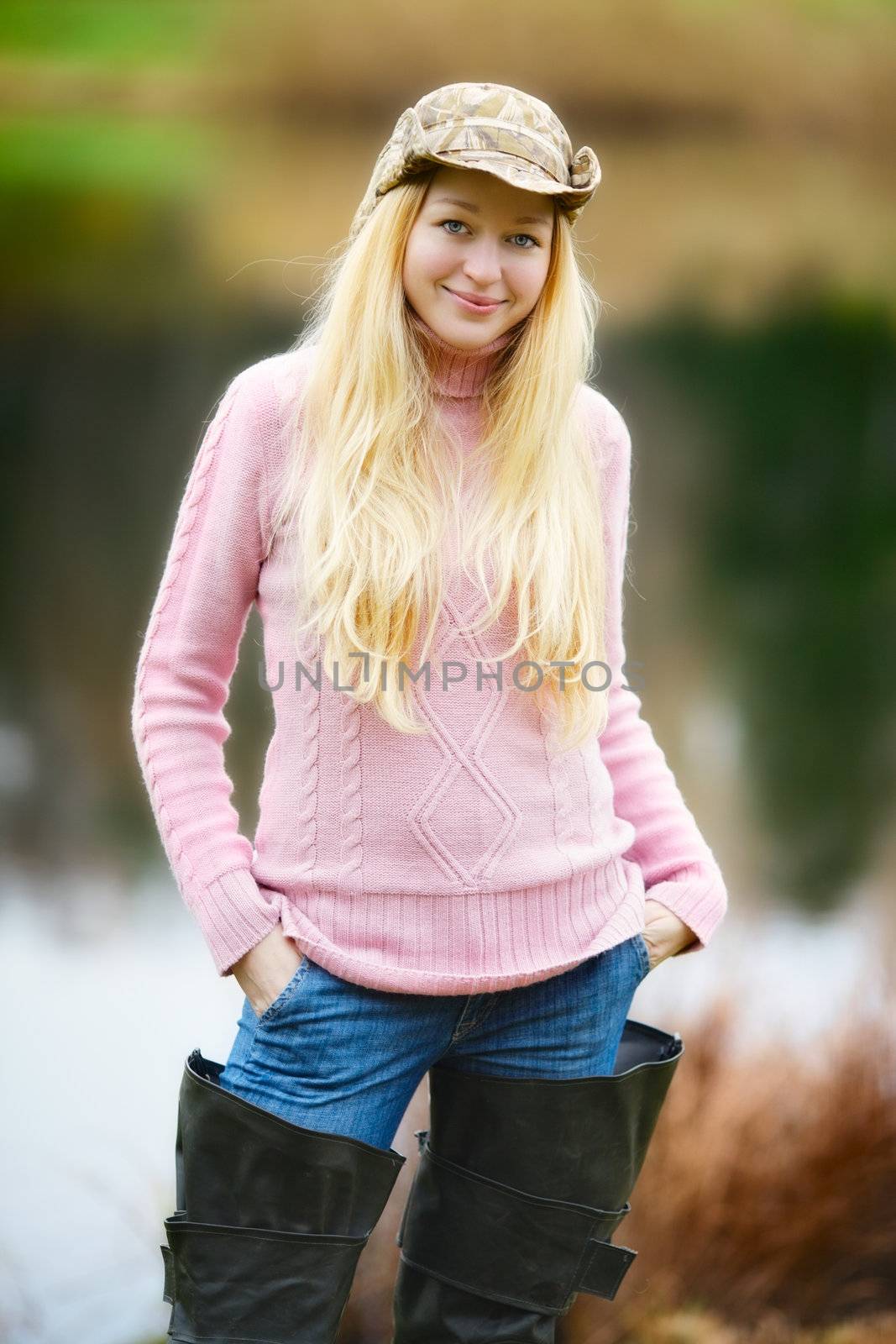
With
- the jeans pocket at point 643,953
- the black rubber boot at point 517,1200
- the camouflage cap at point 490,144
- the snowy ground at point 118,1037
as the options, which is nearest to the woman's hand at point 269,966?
the black rubber boot at point 517,1200

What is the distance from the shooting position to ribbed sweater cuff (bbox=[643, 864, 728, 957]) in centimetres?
123

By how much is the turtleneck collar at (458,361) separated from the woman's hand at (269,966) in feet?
1.54

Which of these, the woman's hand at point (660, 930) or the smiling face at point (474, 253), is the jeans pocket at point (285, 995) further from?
the smiling face at point (474, 253)

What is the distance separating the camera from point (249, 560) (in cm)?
111

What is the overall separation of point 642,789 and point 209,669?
425 millimetres

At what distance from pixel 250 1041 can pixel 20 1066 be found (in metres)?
1.90

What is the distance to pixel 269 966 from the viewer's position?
1.08m

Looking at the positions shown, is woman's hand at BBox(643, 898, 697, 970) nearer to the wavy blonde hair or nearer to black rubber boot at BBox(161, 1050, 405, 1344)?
the wavy blonde hair

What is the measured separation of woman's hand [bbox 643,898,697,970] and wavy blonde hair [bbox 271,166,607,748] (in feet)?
0.61

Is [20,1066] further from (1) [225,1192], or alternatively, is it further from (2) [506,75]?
(2) [506,75]

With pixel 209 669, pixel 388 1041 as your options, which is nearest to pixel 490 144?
pixel 209 669

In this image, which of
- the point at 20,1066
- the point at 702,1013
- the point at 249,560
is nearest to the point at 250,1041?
the point at 249,560

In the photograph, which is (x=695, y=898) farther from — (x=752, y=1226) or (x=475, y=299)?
(x=752, y=1226)

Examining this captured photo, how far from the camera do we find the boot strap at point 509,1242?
3.81ft
